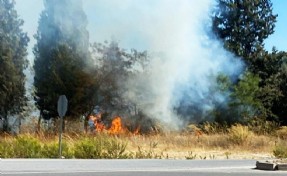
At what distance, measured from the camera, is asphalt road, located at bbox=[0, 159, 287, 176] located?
558 inches

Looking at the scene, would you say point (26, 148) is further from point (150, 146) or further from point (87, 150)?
point (150, 146)

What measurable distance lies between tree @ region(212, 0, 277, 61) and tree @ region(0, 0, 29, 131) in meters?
16.8

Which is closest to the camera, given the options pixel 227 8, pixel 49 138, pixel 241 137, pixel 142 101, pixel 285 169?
pixel 285 169

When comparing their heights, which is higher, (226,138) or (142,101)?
(142,101)

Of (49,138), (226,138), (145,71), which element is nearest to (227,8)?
(145,71)

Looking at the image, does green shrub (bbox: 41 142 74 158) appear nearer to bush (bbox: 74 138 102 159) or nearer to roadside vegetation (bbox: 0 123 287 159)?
roadside vegetation (bbox: 0 123 287 159)

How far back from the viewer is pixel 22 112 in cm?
4234

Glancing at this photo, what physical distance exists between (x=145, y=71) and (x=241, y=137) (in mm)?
15717

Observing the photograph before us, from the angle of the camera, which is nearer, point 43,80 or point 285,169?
point 285,169

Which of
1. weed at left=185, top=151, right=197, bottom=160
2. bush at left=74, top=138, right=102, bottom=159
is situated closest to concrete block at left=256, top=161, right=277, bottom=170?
weed at left=185, top=151, right=197, bottom=160

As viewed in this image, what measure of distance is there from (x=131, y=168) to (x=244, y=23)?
117 ft

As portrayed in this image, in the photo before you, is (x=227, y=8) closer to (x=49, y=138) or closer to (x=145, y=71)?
(x=145, y=71)

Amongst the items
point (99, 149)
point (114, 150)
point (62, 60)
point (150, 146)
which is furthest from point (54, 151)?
point (62, 60)

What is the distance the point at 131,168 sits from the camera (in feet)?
52.1
